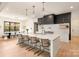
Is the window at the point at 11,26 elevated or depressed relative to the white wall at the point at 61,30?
elevated

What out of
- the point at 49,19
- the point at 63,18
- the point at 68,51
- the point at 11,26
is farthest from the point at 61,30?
the point at 11,26

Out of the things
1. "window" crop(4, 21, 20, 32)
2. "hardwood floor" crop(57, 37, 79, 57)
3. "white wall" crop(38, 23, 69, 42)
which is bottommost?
"hardwood floor" crop(57, 37, 79, 57)

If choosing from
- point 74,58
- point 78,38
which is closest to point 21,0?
point 74,58

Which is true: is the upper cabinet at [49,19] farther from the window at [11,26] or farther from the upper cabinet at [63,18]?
the window at [11,26]

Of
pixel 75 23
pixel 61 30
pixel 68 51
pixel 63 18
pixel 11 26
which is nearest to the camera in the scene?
pixel 68 51

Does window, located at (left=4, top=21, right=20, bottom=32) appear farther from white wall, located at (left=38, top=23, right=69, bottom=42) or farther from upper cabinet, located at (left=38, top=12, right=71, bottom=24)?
white wall, located at (left=38, top=23, right=69, bottom=42)

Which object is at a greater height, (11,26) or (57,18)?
(57,18)

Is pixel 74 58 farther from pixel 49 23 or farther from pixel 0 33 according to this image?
pixel 0 33

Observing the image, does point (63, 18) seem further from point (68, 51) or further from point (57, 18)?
point (68, 51)

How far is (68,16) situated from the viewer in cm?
988

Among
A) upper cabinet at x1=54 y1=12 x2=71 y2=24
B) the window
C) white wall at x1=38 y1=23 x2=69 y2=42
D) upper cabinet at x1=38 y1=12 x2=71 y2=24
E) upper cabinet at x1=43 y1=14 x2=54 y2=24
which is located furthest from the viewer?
the window

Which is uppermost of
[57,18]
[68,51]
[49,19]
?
[57,18]

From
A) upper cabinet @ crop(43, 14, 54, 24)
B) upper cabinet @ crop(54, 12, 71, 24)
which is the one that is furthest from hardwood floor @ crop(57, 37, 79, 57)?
upper cabinet @ crop(43, 14, 54, 24)

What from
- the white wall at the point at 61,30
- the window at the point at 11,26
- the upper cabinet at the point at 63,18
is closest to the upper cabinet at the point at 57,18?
the upper cabinet at the point at 63,18
